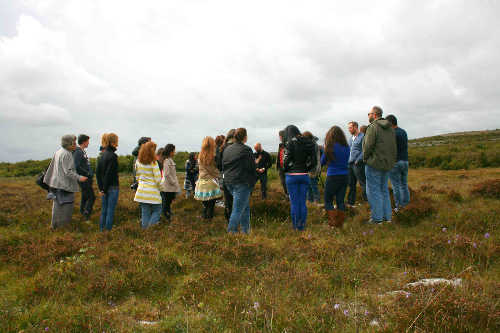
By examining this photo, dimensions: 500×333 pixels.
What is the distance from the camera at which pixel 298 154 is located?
20.4ft

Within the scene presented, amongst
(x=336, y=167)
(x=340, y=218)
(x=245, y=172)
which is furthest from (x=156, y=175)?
(x=340, y=218)

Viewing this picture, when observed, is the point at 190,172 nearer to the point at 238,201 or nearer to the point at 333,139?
the point at 238,201

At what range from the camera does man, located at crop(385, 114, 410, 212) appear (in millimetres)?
7582

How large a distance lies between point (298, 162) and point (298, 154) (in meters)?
0.17

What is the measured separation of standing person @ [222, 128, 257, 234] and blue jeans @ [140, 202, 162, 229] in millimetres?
1915

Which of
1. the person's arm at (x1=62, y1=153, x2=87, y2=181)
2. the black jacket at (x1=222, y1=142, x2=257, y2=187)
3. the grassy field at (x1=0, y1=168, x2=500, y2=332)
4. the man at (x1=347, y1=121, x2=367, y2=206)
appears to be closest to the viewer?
the grassy field at (x1=0, y1=168, x2=500, y2=332)

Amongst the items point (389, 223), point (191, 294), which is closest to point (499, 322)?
point (191, 294)

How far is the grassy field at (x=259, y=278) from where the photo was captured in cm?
292

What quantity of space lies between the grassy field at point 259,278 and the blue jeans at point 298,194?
41cm

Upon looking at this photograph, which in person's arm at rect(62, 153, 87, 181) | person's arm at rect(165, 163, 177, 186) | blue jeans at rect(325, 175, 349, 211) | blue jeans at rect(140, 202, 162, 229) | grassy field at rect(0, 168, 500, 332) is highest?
person's arm at rect(62, 153, 87, 181)

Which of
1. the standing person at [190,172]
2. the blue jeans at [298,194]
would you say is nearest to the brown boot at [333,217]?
the blue jeans at [298,194]

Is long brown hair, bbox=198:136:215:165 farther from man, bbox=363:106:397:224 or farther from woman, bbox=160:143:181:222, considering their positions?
man, bbox=363:106:397:224

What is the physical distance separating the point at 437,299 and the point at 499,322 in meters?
0.48

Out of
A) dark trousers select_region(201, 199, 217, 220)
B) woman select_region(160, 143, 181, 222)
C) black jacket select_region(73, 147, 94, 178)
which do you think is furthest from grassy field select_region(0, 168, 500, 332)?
black jacket select_region(73, 147, 94, 178)
